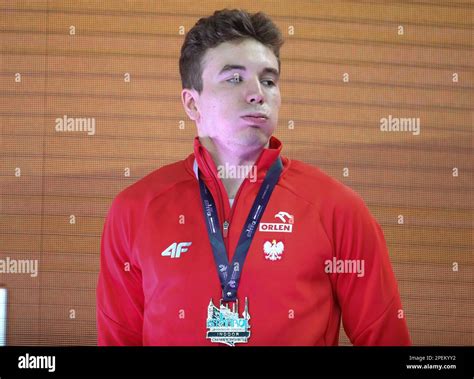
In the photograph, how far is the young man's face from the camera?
11.6 feet

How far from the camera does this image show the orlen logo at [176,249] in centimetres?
350

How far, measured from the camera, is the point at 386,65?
12.2 feet

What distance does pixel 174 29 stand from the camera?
3.69 meters

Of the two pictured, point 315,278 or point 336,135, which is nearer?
point 315,278

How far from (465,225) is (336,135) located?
1.88 feet

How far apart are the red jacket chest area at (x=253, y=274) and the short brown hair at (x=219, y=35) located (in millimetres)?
468

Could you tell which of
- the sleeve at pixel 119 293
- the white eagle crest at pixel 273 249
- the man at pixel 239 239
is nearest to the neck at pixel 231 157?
the man at pixel 239 239

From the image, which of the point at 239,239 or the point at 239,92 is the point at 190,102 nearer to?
the point at 239,92

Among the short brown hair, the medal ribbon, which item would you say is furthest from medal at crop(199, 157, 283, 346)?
the short brown hair

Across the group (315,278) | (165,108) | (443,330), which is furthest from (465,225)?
(165,108)

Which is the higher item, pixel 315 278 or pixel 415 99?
pixel 415 99

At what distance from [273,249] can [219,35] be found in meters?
0.77
